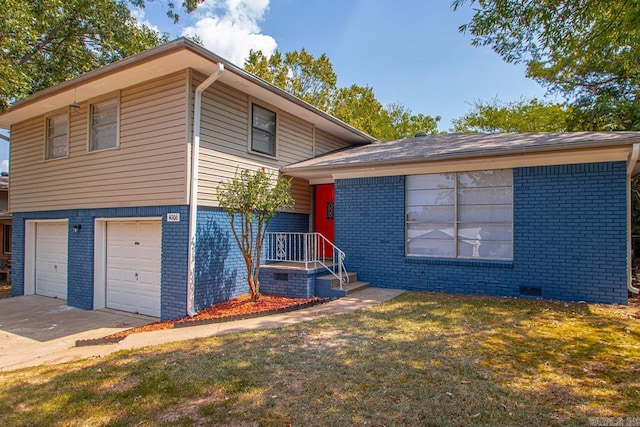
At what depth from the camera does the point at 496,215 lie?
7730 mm

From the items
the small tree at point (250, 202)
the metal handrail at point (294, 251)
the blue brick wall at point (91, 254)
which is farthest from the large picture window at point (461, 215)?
the blue brick wall at point (91, 254)

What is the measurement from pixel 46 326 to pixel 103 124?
469 centimetres

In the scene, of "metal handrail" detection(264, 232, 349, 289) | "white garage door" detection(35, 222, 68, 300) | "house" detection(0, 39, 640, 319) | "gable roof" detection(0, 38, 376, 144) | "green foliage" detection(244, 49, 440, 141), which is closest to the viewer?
"gable roof" detection(0, 38, 376, 144)

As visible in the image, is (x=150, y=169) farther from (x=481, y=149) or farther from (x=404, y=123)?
(x=404, y=123)

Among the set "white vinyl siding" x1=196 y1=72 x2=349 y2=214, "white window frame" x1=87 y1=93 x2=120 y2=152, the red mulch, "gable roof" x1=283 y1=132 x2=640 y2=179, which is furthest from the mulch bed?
"white window frame" x1=87 y1=93 x2=120 y2=152

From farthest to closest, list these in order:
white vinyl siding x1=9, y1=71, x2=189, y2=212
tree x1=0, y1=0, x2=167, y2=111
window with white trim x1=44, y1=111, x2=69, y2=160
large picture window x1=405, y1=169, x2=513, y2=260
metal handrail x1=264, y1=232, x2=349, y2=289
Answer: tree x1=0, y1=0, x2=167, y2=111
window with white trim x1=44, y1=111, x2=69, y2=160
metal handrail x1=264, y1=232, x2=349, y2=289
large picture window x1=405, y1=169, x2=513, y2=260
white vinyl siding x1=9, y1=71, x2=189, y2=212

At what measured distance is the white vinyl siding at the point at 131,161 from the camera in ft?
24.1

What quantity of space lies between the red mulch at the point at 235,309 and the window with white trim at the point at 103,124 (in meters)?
4.41

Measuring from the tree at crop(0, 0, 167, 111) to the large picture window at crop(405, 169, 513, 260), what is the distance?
1132 cm

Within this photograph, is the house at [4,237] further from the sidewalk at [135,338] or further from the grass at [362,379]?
the grass at [362,379]

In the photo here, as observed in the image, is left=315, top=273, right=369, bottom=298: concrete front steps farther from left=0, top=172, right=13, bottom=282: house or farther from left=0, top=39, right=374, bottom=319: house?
left=0, top=172, right=13, bottom=282: house

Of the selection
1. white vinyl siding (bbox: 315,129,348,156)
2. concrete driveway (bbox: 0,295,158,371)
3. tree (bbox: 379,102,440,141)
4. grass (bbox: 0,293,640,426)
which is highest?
tree (bbox: 379,102,440,141)

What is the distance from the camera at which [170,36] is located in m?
15.4

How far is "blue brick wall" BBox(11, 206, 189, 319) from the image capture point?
7.28m
